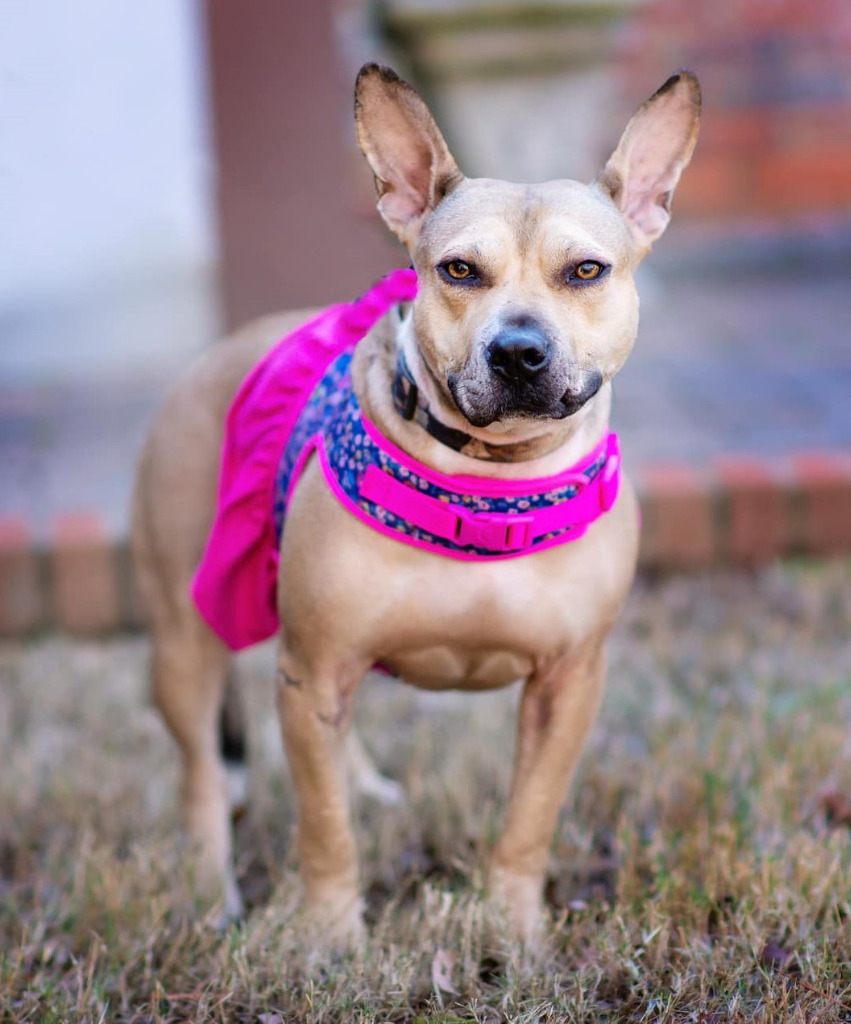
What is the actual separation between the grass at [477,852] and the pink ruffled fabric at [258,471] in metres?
0.60

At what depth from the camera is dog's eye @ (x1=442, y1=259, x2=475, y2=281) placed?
253 cm

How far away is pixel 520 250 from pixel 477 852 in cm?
143

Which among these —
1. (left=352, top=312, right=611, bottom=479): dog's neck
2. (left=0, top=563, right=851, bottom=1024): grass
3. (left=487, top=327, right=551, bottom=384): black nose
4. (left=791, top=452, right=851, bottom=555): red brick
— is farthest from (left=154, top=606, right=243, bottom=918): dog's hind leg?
(left=791, top=452, right=851, bottom=555): red brick

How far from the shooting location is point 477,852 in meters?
3.18

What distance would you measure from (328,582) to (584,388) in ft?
1.99

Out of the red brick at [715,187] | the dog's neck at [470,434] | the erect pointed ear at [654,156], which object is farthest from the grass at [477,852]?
the red brick at [715,187]

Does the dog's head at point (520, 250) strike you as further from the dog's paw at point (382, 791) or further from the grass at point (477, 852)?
the dog's paw at point (382, 791)

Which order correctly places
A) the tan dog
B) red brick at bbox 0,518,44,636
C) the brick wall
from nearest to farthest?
the tan dog
red brick at bbox 0,518,44,636
the brick wall

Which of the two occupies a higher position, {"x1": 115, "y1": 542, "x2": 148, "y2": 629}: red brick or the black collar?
the black collar

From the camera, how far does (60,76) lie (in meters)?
5.88

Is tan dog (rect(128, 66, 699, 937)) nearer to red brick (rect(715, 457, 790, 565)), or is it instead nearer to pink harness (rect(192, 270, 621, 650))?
pink harness (rect(192, 270, 621, 650))

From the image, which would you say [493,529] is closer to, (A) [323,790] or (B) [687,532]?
(A) [323,790]

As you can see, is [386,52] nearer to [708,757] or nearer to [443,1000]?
[708,757]

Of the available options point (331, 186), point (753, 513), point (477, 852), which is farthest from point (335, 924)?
point (331, 186)
